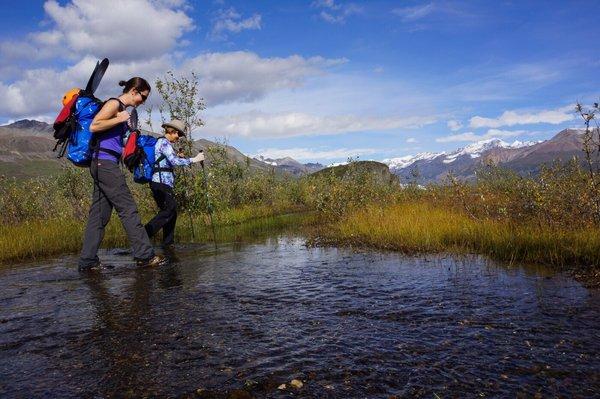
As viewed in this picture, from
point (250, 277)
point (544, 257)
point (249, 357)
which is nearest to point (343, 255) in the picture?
point (250, 277)

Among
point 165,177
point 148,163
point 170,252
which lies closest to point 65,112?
point 148,163

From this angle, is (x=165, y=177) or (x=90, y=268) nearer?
(x=90, y=268)

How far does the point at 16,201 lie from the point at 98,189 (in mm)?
9505

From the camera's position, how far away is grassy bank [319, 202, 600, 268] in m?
7.09

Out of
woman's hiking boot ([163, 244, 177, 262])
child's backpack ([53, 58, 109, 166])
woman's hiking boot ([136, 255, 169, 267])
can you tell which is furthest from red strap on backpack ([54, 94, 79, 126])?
woman's hiking boot ([163, 244, 177, 262])

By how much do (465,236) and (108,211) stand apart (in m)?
Result: 7.38

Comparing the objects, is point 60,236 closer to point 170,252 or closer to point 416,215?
→ point 170,252

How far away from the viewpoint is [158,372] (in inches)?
128

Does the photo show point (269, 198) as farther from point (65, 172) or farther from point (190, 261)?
point (190, 261)

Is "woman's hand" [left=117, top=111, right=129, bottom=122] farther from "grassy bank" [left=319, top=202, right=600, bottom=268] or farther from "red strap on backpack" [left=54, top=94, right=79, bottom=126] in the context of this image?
"grassy bank" [left=319, top=202, right=600, bottom=268]

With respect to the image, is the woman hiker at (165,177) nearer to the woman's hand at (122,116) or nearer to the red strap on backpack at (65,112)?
the woman's hand at (122,116)

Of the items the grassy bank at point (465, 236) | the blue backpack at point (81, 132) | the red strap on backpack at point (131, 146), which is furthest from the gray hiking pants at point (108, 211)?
the grassy bank at point (465, 236)

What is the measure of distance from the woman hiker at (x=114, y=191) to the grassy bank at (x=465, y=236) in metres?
5.16

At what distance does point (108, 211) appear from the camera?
313 inches
